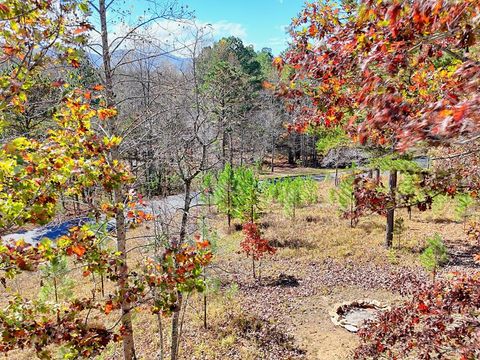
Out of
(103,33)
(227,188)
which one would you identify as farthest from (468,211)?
(103,33)

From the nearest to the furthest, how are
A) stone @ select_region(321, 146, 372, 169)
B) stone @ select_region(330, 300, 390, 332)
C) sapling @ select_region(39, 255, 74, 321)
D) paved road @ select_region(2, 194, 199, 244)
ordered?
paved road @ select_region(2, 194, 199, 244) → stone @ select_region(330, 300, 390, 332) → sapling @ select_region(39, 255, 74, 321) → stone @ select_region(321, 146, 372, 169)

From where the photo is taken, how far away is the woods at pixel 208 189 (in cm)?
214

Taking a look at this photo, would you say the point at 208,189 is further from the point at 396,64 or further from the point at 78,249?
the point at 396,64

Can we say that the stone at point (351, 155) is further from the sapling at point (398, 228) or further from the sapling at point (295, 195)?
the sapling at point (398, 228)

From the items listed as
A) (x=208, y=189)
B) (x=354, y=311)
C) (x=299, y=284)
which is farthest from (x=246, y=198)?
(x=208, y=189)

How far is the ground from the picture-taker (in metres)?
8.96

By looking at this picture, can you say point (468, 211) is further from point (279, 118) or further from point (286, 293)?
point (279, 118)

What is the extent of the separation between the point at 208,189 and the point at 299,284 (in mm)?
6523

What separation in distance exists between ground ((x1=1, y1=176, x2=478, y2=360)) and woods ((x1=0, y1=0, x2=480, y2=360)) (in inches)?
2.9

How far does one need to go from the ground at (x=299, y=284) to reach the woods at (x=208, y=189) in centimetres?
7

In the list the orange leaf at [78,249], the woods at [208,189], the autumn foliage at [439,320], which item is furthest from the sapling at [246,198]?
the orange leaf at [78,249]

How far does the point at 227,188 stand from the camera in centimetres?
1961

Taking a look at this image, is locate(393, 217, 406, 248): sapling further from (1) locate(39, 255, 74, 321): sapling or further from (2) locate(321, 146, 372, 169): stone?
(1) locate(39, 255, 74, 321): sapling

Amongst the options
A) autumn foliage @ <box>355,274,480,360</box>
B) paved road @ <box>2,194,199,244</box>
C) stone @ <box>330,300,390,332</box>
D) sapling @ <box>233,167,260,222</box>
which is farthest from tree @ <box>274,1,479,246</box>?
sapling @ <box>233,167,260,222</box>
